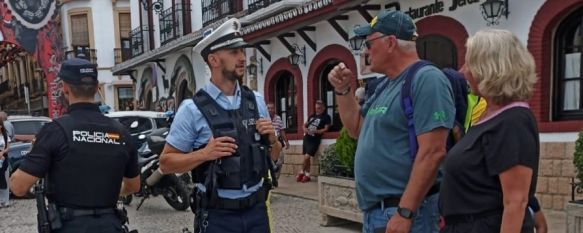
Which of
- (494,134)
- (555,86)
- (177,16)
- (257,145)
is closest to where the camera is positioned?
(494,134)

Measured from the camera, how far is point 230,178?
2965 millimetres

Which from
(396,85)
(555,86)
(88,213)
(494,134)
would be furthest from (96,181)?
(555,86)

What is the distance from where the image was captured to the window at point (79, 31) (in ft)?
105

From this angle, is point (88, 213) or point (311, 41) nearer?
point (88, 213)

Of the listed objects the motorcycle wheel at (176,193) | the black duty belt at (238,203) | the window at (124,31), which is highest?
the window at (124,31)

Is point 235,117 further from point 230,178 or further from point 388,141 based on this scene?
point 388,141

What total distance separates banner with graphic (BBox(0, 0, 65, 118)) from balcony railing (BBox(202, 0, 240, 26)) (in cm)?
438

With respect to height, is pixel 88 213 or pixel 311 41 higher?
pixel 311 41

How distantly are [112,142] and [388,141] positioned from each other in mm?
1597

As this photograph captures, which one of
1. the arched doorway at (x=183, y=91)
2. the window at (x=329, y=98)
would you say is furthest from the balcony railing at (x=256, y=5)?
the arched doorway at (x=183, y=91)

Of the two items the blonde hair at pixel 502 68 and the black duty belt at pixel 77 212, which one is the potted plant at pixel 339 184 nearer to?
the black duty belt at pixel 77 212

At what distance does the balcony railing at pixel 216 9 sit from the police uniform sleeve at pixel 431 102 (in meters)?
13.2

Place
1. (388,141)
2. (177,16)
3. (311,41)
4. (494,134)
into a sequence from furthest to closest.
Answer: (177,16)
(311,41)
(388,141)
(494,134)

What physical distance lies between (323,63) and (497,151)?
9261mm
